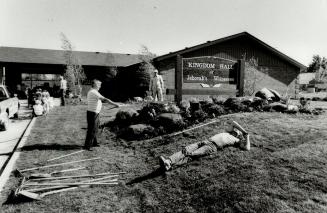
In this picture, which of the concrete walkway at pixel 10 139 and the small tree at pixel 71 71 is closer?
the concrete walkway at pixel 10 139

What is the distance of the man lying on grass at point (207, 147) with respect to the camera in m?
6.20

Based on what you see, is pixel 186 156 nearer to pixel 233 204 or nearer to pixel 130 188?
pixel 130 188

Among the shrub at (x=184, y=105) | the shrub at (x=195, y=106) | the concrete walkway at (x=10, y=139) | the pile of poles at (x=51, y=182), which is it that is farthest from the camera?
the shrub at (x=184, y=105)

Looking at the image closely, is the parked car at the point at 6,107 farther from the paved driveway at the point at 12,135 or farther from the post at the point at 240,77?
the post at the point at 240,77

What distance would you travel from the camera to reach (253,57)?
2570 cm

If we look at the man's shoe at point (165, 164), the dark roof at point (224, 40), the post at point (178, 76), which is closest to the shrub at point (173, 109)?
the post at point (178, 76)

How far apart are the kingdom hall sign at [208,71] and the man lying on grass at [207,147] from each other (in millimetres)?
4634

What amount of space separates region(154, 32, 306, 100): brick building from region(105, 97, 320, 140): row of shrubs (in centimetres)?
1327

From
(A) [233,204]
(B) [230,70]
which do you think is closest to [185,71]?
(B) [230,70]

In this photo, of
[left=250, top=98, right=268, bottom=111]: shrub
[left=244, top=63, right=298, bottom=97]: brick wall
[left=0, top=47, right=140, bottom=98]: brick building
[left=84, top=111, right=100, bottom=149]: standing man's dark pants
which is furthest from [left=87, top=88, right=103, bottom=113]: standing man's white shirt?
[left=0, top=47, right=140, bottom=98]: brick building

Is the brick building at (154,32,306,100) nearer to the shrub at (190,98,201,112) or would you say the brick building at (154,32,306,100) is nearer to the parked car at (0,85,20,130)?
the parked car at (0,85,20,130)

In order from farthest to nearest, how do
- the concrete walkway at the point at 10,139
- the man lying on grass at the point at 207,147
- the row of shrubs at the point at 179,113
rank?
1. the row of shrubs at the point at 179,113
2. the concrete walkway at the point at 10,139
3. the man lying on grass at the point at 207,147

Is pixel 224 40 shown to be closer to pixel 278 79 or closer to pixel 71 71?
pixel 278 79

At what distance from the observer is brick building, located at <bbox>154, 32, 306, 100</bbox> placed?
2409cm
